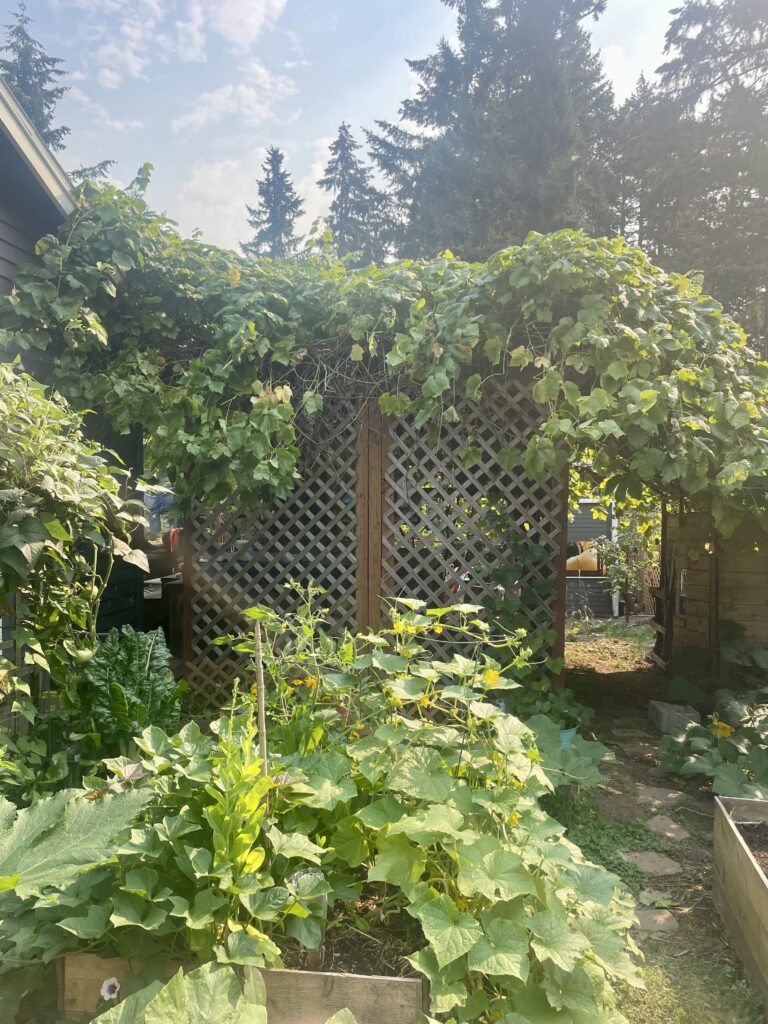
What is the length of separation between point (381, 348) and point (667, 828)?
9.25 ft

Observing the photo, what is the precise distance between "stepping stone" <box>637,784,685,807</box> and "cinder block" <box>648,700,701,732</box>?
0.83m

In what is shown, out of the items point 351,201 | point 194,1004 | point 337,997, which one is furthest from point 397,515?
point 351,201

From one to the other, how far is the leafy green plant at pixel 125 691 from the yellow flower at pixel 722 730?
2694 millimetres

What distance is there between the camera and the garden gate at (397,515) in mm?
3945

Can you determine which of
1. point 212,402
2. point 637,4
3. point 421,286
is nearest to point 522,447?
point 421,286

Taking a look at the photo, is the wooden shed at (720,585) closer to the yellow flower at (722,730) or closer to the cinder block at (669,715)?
the cinder block at (669,715)

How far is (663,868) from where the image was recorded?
2674 millimetres

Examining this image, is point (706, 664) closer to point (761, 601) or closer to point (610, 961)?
point (761, 601)

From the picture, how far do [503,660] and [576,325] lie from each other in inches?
74.3

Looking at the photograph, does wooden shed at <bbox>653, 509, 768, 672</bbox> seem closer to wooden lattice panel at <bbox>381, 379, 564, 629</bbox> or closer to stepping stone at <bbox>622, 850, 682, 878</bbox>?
wooden lattice panel at <bbox>381, 379, 564, 629</bbox>

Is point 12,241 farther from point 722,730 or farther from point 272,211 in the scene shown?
point 272,211

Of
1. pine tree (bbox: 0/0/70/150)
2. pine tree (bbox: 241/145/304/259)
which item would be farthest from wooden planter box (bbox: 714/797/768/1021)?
pine tree (bbox: 241/145/304/259)

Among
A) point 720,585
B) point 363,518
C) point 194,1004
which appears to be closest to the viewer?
point 194,1004

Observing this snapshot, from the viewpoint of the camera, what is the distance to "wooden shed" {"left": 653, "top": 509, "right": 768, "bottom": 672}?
477 cm
